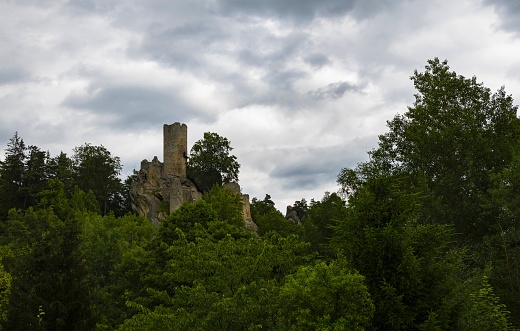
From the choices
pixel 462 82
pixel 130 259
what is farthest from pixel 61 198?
pixel 462 82

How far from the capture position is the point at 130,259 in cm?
2823

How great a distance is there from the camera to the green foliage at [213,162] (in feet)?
218

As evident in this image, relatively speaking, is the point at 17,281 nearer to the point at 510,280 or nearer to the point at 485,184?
the point at 510,280

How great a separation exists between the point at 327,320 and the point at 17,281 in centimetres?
1529

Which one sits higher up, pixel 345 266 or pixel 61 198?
pixel 61 198

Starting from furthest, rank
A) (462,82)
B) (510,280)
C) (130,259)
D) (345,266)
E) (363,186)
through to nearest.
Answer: (462,82), (130,259), (510,280), (363,186), (345,266)

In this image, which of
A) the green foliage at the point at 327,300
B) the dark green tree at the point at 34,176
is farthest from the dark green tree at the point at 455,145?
the dark green tree at the point at 34,176

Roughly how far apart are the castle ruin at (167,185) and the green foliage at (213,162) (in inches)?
63.5

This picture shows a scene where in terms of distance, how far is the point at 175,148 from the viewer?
6544cm

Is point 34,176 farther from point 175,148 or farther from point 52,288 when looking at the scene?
point 52,288

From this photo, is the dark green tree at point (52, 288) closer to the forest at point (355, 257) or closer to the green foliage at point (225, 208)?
the forest at point (355, 257)

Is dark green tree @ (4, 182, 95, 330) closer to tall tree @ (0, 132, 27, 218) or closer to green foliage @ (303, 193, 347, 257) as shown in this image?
green foliage @ (303, 193, 347, 257)

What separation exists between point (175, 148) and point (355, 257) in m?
49.5

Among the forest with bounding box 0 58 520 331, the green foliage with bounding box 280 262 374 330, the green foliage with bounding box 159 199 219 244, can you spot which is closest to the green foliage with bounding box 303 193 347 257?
the forest with bounding box 0 58 520 331
